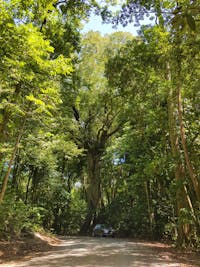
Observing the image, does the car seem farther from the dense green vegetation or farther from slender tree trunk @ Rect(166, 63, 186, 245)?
slender tree trunk @ Rect(166, 63, 186, 245)

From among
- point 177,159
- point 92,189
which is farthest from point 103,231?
point 177,159

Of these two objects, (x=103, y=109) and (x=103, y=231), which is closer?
(x=103, y=231)

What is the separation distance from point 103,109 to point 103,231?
409 inches

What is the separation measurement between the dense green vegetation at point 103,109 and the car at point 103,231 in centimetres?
69

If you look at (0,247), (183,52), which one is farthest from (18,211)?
A: (183,52)

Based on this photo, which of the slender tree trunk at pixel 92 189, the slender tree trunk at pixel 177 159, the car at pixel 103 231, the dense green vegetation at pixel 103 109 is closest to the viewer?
the dense green vegetation at pixel 103 109

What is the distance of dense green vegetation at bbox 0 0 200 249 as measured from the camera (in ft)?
22.8

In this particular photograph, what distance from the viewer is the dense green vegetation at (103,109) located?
→ 273 inches

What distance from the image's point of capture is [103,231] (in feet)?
71.5

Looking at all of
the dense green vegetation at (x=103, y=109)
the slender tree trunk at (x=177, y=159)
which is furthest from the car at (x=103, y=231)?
the slender tree trunk at (x=177, y=159)

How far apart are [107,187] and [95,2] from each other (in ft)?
73.5

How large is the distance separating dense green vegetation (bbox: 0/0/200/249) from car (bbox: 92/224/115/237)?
0.69 metres

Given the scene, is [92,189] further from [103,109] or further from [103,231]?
[103,109]

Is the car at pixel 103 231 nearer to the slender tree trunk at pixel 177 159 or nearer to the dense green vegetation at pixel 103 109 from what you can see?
the dense green vegetation at pixel 103 109
